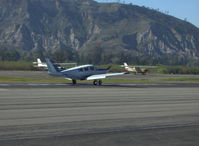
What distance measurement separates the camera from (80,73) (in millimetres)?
51500

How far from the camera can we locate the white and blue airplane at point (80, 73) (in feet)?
162

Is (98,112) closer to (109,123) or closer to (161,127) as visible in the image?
(109,123)

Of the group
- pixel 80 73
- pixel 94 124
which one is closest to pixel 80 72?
pixel 80 73

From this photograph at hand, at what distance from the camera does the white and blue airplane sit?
49.4m

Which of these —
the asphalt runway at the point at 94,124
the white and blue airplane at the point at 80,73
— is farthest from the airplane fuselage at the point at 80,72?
the asphalt runway at the point at 94,124

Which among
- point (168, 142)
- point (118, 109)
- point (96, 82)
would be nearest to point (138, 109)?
point (118, 109)

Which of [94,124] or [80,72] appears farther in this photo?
[80,72]

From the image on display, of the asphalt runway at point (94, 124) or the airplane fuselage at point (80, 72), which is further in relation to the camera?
the airplane fuselage at point (80, 72)

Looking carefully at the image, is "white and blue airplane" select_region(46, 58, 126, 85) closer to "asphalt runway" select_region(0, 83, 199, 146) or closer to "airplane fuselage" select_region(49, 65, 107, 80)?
"airplane fuselage" select_region(49, 65, 107, 80)

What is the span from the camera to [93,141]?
1419 cm

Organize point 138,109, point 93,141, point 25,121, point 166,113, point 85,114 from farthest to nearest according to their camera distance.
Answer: point 138,109, point 166,113, point 85,114, point 25,121, point 93,141

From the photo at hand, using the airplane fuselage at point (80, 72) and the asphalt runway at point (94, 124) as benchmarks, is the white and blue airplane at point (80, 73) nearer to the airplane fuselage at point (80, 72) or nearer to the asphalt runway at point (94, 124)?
the airplane fuselage at point (80, 72)

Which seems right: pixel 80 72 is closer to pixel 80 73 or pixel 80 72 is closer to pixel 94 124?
pixel 80 73

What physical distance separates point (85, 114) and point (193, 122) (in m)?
5.23
